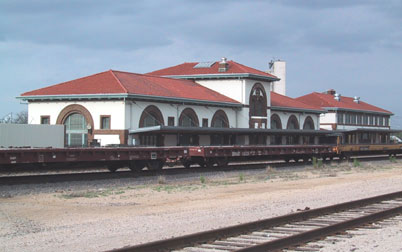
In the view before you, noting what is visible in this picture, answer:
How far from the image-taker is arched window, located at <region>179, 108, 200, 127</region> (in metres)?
48.0

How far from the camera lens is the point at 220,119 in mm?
53219

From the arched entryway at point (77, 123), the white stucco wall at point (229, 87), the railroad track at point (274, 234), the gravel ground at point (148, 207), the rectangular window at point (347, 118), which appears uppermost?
the white stucco wall at point (229, 87)

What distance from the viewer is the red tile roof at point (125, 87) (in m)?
44.5

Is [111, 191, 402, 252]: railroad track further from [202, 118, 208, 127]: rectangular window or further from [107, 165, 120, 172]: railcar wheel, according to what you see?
[202, 118, 208, 127]: rectangular window

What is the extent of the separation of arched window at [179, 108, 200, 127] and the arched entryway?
26.3 feet

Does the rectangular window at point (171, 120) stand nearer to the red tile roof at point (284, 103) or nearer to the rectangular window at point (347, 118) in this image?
the red tile roof at point (284, 103)

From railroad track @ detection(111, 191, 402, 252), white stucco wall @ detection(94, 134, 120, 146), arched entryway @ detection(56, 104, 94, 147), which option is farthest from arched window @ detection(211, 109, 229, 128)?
railroad track @ detection(111, 191, 402, 252)

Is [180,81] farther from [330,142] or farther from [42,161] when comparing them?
[42,161]

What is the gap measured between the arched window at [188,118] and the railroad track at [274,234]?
3482cm

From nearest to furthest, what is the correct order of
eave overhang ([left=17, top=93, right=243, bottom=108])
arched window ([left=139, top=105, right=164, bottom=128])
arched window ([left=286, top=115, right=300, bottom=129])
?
eave overhang ([left=17, top=93, right=243, bottom=108]) → arched window ([left=139, top=105, right=164, bottom=128]) → arched window ([left=286, top=115, right=300, bottom=129])

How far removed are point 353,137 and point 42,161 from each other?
1339 inches

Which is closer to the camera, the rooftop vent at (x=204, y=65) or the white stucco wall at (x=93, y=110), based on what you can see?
the white stucco wall at (x=93, y=110)

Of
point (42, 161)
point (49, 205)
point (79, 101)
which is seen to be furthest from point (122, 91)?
point (49, 205)

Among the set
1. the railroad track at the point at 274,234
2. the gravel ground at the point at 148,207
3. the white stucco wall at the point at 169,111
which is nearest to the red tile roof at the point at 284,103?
the white stucco wall at the point at 169,111
